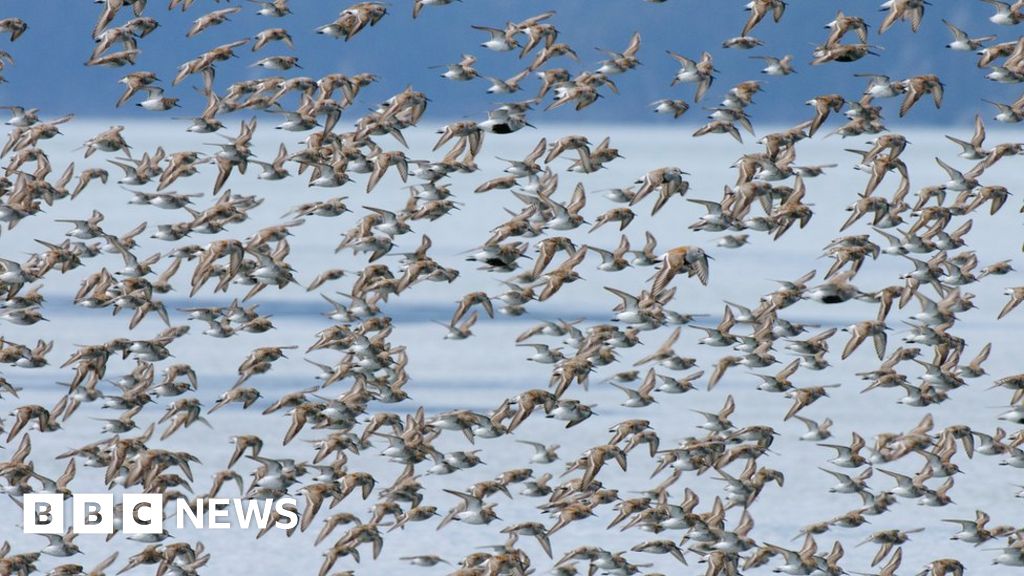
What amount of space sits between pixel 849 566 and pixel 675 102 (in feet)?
54.0

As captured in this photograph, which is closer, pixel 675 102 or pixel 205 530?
pixel 675 102

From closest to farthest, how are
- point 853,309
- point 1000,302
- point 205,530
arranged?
point 205,530 → point 853,309 → point 1000,302

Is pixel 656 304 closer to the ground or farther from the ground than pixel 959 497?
farther from the ground

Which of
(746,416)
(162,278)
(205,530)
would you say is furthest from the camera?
(746,416)

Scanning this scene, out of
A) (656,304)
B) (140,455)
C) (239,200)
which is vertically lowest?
(140,455)

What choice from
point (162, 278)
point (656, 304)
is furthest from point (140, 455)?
point (656, 304)

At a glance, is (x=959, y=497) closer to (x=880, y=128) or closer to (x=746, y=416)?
(x=746, y=416)

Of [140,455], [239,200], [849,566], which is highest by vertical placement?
[239,200]

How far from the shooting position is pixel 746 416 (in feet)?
213

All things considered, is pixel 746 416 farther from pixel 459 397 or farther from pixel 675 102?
pixel 675 102

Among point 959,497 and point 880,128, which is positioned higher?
point 880,128

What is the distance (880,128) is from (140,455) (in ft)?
48.9

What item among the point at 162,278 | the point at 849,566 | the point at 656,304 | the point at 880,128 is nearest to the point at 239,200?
the point at 162,278

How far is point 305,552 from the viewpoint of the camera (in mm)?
47969
